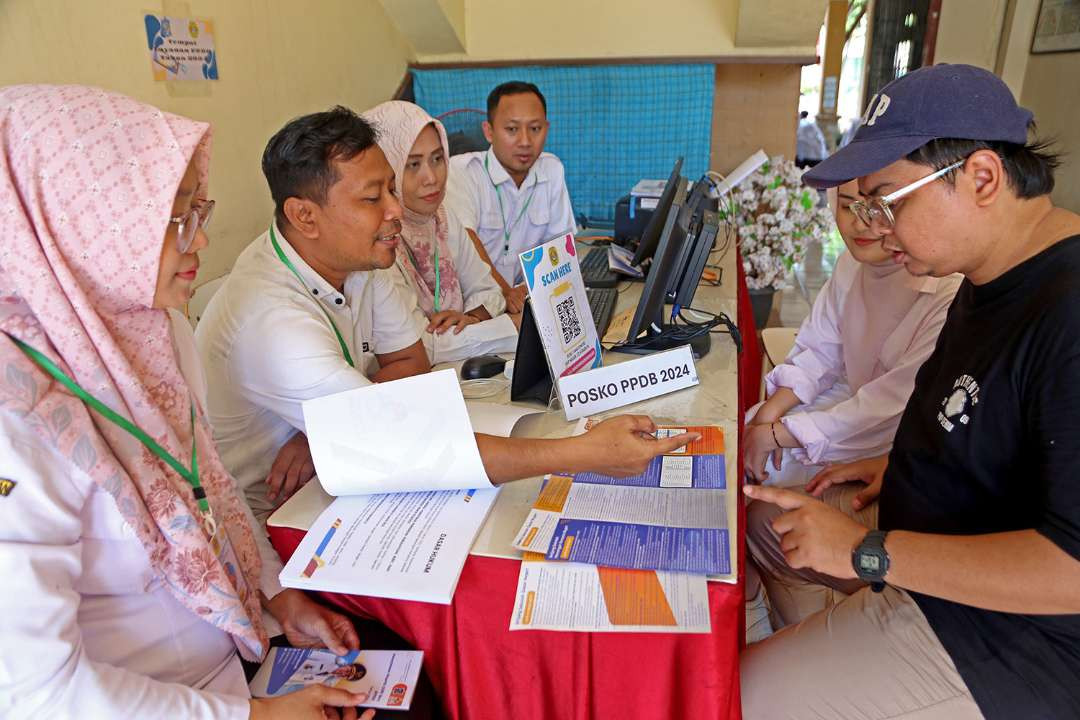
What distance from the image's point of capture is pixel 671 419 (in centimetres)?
135

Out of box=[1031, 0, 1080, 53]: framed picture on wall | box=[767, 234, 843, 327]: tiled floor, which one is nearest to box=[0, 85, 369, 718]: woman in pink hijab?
box=[767, 234, 843, 327]: tiled floor

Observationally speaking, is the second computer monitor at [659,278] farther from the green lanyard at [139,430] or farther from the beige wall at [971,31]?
the beige wall at [971,31]

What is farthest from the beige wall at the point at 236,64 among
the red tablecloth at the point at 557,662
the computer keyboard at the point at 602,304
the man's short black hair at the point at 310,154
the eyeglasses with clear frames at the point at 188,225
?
the red tablecloth at the point at 557,662

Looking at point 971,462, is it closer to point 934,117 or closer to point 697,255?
point 934,117

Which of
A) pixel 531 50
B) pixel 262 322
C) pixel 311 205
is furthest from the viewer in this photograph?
pixel 531 50

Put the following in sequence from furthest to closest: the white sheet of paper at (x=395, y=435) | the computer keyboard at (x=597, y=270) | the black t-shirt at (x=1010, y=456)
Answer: the computer keyboard at (x=597, y=270), the white sheet of paper at (x=395, y=435), the black t-shirt at (x=1010, y=456)

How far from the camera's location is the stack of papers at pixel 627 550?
0.87 meters

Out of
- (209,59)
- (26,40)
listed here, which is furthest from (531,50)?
(26,40)

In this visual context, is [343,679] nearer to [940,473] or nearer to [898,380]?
[940,473]

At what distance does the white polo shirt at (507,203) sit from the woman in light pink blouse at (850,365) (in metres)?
1.32

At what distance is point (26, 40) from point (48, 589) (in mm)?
1745

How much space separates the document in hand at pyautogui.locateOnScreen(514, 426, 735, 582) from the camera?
37.1 inches

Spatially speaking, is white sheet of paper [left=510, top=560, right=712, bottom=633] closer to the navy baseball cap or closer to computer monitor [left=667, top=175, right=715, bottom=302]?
the navy baseball cap

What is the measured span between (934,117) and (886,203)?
0.12 m
